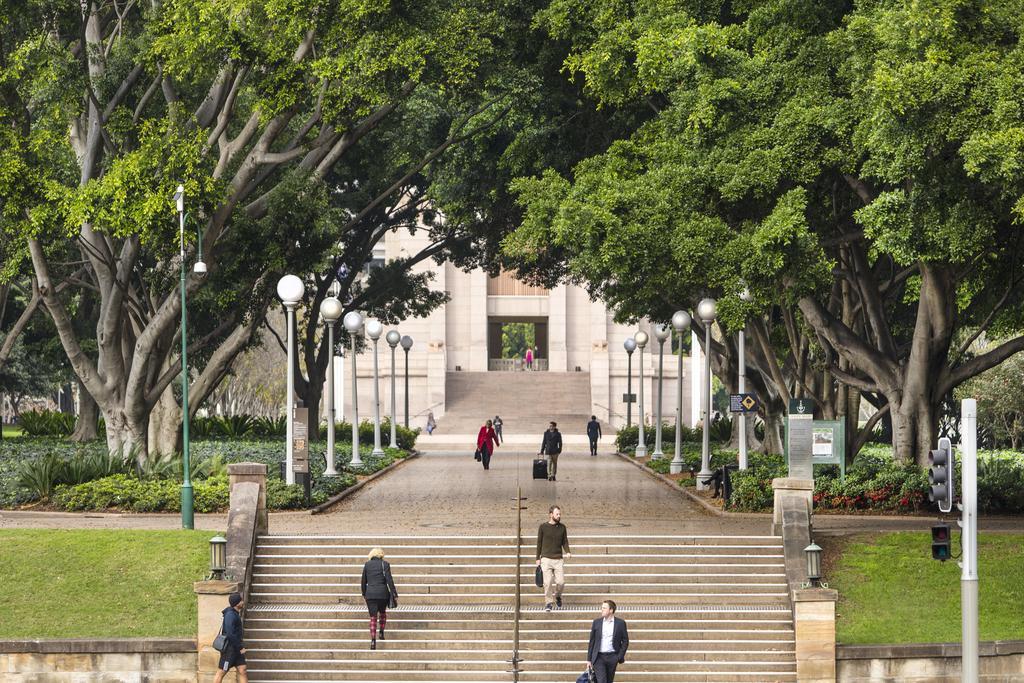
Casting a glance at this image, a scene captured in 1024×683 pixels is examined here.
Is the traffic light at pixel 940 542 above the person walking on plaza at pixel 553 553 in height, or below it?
above

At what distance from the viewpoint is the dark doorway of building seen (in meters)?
86.5

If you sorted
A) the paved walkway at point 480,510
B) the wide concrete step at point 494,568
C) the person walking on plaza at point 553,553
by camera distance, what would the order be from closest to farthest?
the person walking on plaza at point 553,553 → the wide concrete step at point 494,568 → the paved walkway at point 480,510

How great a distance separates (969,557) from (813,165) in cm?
1081

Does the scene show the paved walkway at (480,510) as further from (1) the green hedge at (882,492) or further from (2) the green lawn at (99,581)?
(2) the green lawn at (99,581)

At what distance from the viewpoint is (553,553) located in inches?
811

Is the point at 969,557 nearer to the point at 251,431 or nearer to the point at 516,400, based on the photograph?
the point at 251,431

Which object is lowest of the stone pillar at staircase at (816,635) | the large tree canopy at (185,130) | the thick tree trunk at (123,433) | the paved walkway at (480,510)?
the stone pillar at staircase at (816,635)

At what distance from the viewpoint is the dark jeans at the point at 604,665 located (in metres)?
17.4

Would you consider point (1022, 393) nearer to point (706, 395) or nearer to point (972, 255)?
point (706, 395)

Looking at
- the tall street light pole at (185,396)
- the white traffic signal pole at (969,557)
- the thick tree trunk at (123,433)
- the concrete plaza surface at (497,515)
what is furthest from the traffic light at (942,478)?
the thick tree trunk at (123,433)

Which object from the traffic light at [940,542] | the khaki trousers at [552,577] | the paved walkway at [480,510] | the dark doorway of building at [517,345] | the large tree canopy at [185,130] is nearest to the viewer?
the traffic light at [940,542]

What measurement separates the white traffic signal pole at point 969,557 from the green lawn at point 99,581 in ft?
32.2

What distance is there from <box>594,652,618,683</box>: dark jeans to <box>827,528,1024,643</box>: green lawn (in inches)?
164

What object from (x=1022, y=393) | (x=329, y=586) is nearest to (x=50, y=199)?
(x=329, y=586)
